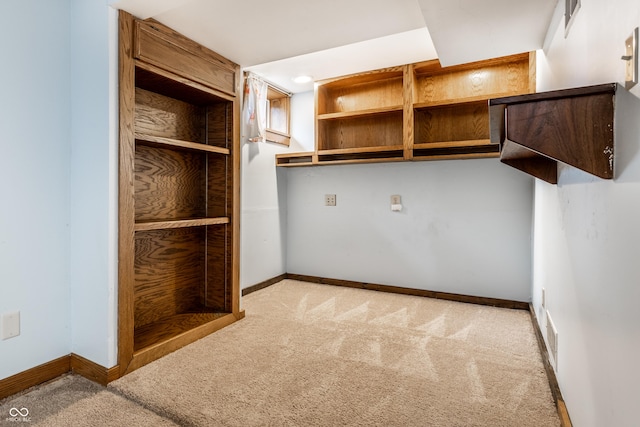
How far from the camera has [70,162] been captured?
5.92ft

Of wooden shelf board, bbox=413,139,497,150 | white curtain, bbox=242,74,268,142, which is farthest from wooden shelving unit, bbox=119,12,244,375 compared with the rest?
wooden shelf board, bbox=413,139,497,150

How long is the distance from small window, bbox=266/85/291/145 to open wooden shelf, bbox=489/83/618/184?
2.87 meters

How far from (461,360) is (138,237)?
2.02m

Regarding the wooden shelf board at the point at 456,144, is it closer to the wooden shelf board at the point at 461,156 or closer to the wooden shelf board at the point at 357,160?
the wooden shelf board at the point at 461,156

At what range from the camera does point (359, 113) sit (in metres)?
3.16

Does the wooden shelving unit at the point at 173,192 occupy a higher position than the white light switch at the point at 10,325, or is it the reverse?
the wooden shelving unit at the point at 173,192

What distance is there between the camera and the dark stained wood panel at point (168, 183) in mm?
2146

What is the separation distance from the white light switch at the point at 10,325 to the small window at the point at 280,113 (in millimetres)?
2557

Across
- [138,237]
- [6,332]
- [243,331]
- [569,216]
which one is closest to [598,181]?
[569,216]

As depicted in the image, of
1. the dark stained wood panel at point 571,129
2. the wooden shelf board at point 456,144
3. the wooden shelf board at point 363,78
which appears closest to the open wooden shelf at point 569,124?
the dark stained wood panel at point 571,129

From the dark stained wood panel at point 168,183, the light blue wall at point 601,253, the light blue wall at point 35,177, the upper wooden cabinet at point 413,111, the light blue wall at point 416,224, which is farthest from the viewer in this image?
the light blue wall at point 416,224

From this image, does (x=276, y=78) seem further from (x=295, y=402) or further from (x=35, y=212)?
(x=295, y=402)

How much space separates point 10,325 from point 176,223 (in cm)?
86

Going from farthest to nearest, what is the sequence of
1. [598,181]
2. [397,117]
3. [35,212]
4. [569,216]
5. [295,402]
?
[397,117] → [35,212] → [295,402] → [569,216] → [598,181]
